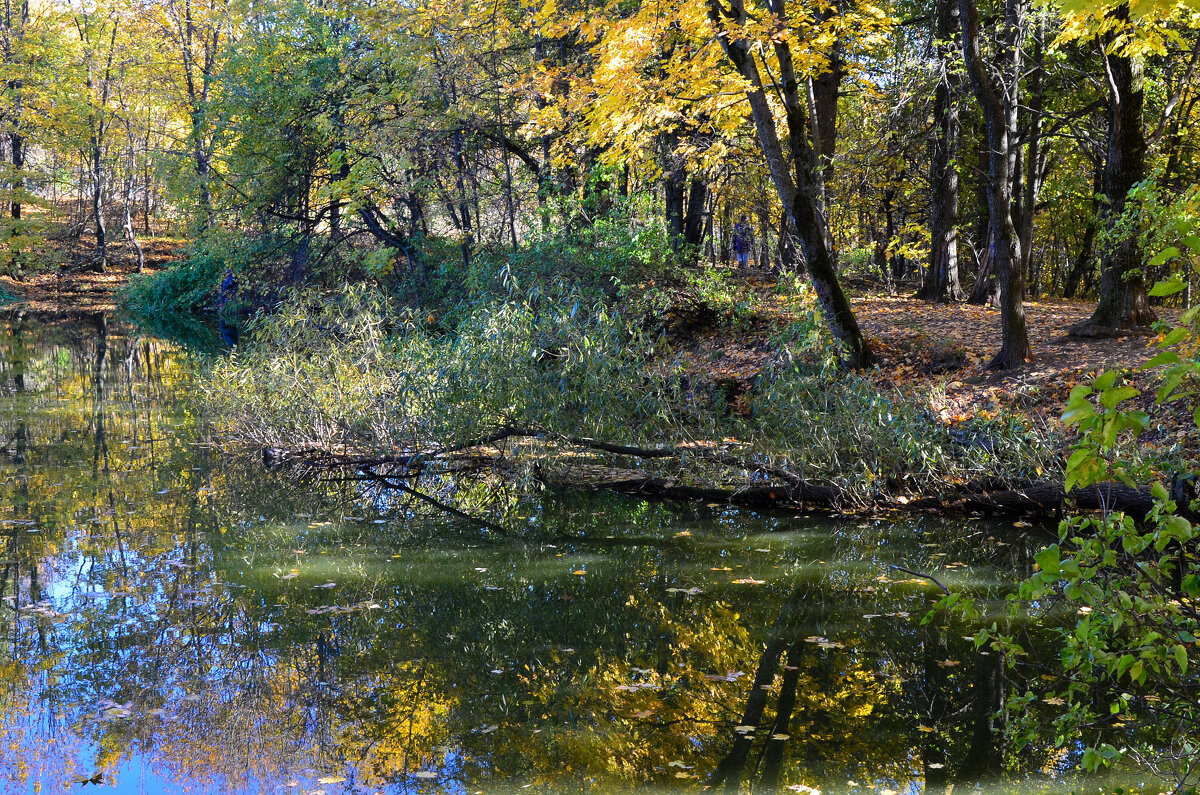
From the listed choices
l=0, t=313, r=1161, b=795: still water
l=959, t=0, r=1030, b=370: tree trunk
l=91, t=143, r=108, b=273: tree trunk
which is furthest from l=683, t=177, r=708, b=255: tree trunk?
l=91, t=143, r=108, b=273: tree trunk

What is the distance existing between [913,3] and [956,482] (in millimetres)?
11869

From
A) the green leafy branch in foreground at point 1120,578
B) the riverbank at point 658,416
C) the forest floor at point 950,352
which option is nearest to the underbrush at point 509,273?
the forest floor at point 950,352

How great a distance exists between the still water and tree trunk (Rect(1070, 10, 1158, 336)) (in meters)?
4.89

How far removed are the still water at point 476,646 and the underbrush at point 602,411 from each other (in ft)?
1.86

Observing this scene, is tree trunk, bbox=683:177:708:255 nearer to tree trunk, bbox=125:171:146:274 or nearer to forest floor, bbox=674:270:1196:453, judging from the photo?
forest floor, bbox=674:270:1196:453

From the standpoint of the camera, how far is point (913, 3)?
668 inches

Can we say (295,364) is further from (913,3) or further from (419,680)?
(913,3)

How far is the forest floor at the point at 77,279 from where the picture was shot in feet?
105

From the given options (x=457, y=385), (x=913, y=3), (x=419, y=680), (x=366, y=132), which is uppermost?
(x=913, y=3)

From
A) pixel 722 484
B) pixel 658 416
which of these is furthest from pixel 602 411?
pixel 722 484

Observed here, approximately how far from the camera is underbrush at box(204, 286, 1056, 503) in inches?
341

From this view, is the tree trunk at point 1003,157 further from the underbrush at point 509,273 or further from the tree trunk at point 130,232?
the tree trunk at point 130,232

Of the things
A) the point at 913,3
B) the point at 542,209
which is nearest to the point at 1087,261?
the point at 913,3

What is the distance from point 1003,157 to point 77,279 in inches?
1385
